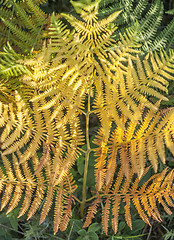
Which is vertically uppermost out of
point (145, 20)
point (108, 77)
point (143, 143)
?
point (145, 20)

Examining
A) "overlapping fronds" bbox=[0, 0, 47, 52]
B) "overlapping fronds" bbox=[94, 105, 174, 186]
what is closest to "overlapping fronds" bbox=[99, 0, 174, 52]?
"overlapping fronds" bbox=[0, 0, 47, 52]

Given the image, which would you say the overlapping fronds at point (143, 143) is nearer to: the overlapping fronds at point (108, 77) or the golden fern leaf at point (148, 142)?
the golden fern leaf at point (148, 142)

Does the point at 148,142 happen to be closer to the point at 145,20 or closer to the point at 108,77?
the point at 108,77

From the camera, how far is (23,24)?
2.31 meters

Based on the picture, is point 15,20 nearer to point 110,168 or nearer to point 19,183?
point 19,183

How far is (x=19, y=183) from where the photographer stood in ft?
6.45

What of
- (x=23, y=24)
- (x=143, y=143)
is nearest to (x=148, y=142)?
(x=143, y=143)

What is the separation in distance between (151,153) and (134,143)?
150 millimetres

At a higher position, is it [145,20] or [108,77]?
[145,20]

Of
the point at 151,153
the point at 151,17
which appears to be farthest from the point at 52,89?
the point at 151,17

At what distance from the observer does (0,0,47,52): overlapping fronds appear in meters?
2.14

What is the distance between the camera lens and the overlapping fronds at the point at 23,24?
7.02ft

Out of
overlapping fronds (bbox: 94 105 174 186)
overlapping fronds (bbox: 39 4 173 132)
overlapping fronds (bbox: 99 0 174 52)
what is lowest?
overlapping fronds (bbox: 94 105 174 186)

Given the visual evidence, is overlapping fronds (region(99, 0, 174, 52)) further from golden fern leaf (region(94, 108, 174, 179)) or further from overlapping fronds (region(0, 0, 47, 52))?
golden fern leaf (region(94, 108, 174, 179))
